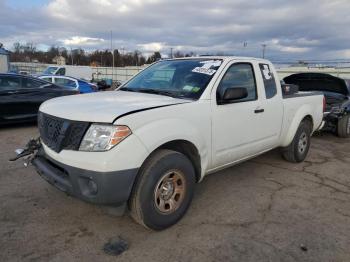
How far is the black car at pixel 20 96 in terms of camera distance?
8.43 m

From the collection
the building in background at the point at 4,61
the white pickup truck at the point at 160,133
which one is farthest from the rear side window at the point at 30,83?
the building in background at the point at 4,61

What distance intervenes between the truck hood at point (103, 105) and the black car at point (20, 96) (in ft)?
17.3

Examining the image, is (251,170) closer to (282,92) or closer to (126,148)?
(282,92)

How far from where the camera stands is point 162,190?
11.6 feet

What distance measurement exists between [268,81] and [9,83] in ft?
21.7

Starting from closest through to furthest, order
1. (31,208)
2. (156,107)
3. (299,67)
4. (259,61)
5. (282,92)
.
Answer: (156,107) → (31,208) → (259,61) → (282,92) → (299,67)

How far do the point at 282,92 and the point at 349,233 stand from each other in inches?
104

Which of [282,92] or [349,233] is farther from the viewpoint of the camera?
[282,92]

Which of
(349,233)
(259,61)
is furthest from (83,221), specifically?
(259,61)

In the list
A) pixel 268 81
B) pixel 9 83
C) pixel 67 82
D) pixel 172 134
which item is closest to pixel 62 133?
pixel 172 134

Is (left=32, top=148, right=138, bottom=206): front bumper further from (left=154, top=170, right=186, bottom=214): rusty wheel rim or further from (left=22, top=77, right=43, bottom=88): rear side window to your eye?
(left=22, top=77, right=43, bottom=88): rear side window

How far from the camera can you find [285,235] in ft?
11.8

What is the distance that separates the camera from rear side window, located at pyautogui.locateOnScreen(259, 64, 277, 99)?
5119 mm

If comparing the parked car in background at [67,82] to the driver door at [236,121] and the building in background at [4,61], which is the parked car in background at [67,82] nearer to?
the driver door at [236,121]
